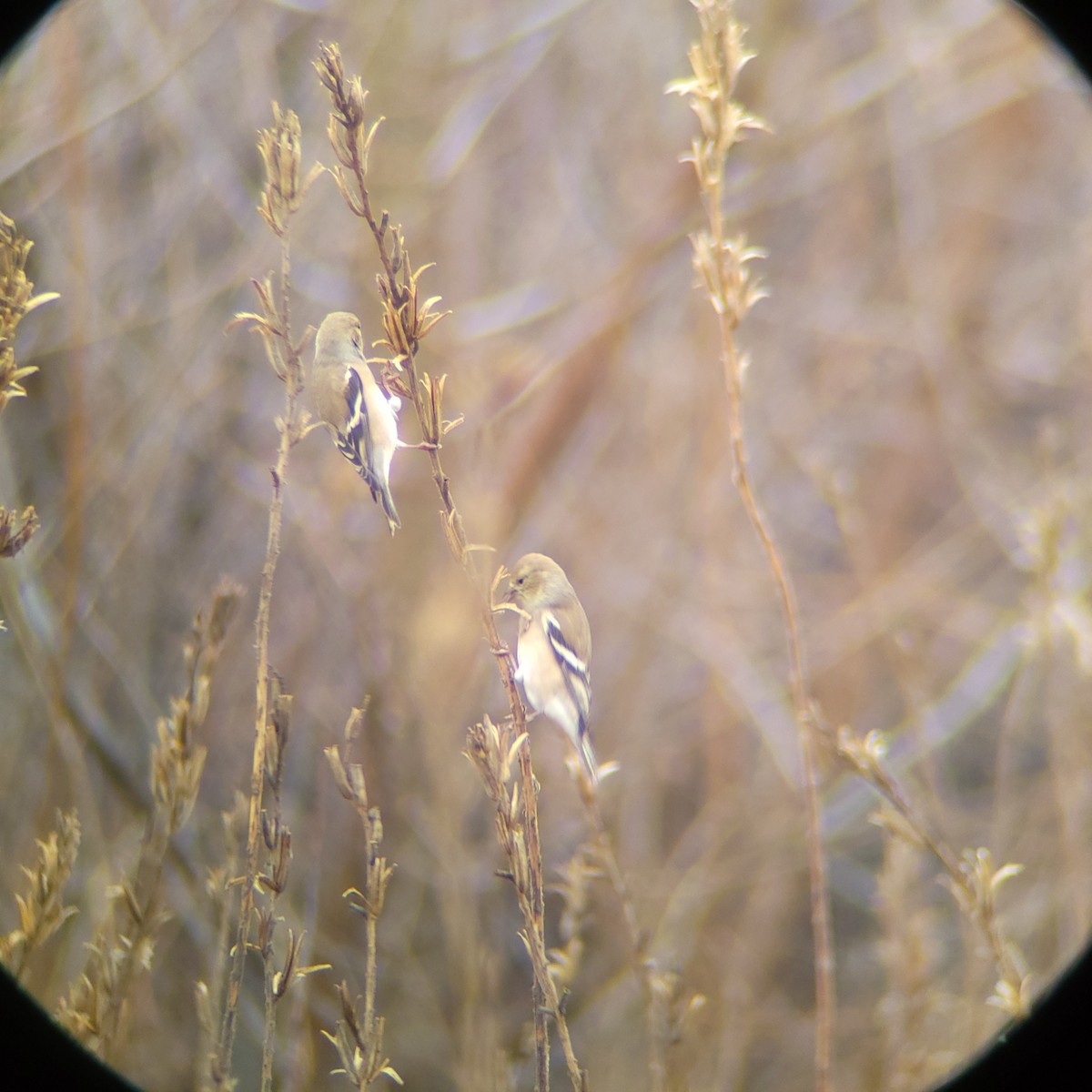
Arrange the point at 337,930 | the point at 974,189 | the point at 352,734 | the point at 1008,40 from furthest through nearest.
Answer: the point at 974,189 < the point at 1008,40 < the point at 337,930 < the point at 352,734

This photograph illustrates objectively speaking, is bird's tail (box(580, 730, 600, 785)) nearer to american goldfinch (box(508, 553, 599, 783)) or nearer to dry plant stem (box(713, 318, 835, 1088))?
american goldfinch (box(508, 553, 599, 783))

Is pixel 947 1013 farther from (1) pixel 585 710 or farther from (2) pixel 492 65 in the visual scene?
(2) pixel 492 65

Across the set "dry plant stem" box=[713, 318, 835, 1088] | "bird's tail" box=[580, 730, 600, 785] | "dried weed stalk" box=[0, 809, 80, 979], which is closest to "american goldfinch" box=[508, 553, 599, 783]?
"bird's tail" box=[580, 730, 600, 785]

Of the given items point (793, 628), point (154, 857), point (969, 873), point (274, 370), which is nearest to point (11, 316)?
Result: point (274, 370)

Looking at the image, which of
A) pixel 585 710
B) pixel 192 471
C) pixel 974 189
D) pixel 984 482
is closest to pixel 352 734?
pixel 585 710

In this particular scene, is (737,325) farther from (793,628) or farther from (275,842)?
(275,842)
